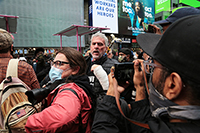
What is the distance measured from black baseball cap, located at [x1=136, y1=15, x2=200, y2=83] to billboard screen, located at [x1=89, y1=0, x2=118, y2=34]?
15575 mm

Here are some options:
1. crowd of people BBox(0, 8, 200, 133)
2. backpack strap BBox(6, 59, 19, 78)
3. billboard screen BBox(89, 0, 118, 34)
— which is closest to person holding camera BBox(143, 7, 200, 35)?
crowd of people BBox(0, 8, 200, 133)

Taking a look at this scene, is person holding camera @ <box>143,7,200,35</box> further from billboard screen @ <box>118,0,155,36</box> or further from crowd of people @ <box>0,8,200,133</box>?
billboard screen @ <box>118,0,155,36</box>

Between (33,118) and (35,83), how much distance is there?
3.96 feet

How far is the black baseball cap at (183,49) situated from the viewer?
24.7 inches

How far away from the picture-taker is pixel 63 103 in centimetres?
110

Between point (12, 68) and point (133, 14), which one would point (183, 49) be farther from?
point (133, 14)

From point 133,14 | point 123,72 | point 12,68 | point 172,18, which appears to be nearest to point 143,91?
point 123,72

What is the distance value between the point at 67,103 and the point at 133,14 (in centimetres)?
2148

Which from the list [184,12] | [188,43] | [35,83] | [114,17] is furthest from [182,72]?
[114,17]

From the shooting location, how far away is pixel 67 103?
3.64 ft

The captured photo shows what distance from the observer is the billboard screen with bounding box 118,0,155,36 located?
18531 millimetres

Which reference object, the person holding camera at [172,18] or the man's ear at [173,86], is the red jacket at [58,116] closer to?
the man's ear at [173,86]

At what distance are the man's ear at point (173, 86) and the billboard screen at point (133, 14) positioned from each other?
726 inches

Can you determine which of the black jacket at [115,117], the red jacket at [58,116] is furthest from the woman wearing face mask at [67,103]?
the black jacket at [115,117]
